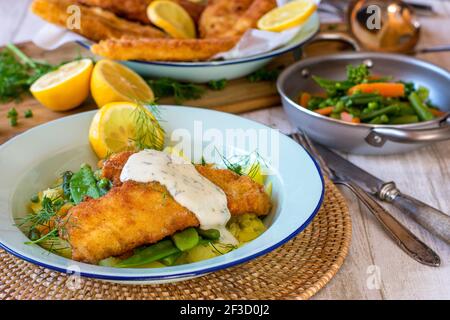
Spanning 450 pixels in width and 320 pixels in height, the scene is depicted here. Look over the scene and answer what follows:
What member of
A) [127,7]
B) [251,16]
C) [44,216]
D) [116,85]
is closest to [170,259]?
[44,216]

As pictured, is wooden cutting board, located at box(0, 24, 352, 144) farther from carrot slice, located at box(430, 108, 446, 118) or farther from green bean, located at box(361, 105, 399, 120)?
carrot slice, located at box(430, 108, 446, 118)

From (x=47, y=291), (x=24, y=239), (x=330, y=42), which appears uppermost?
(x=24, y=239)

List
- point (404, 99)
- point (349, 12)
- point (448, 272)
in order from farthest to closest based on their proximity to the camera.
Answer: point (349, 12)
point (404, 99)
point (448, 272)

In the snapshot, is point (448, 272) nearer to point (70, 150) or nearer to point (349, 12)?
point (70, 150)

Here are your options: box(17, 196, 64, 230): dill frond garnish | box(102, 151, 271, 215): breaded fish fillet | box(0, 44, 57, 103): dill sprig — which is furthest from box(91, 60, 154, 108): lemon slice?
box(17, 196, 64, 230): dill frond garnish

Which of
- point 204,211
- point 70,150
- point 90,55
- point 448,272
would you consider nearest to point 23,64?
point 90,55

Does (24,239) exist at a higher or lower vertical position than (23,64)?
higher

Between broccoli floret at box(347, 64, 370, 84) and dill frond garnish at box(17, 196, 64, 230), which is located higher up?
dill frond garnish at box(17, 196, 64, 230)
